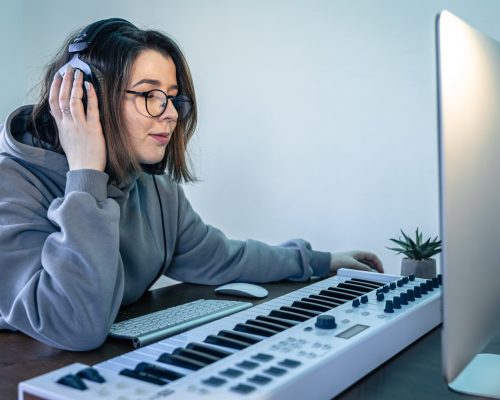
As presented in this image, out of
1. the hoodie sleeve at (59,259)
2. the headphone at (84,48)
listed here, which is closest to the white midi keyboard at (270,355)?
the hoodie sleeve at (59,259)

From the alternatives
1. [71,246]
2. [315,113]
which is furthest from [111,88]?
[315,113]

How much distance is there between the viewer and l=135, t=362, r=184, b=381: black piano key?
0.62 m

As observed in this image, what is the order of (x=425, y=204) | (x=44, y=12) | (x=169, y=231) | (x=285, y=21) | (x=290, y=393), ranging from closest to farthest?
(x=290, y=393)
(x=169, y=231)
(x=425, y=204)
(x=285, y=21)
(x=44, y=12)

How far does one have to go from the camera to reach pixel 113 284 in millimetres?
973

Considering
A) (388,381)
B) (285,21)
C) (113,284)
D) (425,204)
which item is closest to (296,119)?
(285,21)

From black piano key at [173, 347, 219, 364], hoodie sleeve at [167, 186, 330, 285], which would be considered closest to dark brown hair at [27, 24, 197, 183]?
hoodie sleeve at [167, 186, 330, 285]

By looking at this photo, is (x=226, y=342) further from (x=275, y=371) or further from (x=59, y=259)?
(x=59, y=259)

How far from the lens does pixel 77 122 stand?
1125 millimetres

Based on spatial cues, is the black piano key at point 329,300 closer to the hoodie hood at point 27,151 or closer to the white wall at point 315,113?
the hoodie hood at point 27,151

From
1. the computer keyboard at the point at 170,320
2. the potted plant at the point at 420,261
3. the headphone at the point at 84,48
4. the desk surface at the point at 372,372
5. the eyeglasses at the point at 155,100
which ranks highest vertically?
the headphone at the point at 84,48

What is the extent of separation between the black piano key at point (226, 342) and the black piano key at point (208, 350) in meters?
0.02

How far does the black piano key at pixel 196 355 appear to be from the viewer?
26.6 inches

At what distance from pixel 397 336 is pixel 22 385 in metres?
0.51

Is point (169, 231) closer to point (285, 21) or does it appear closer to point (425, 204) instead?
point (425, 204)
